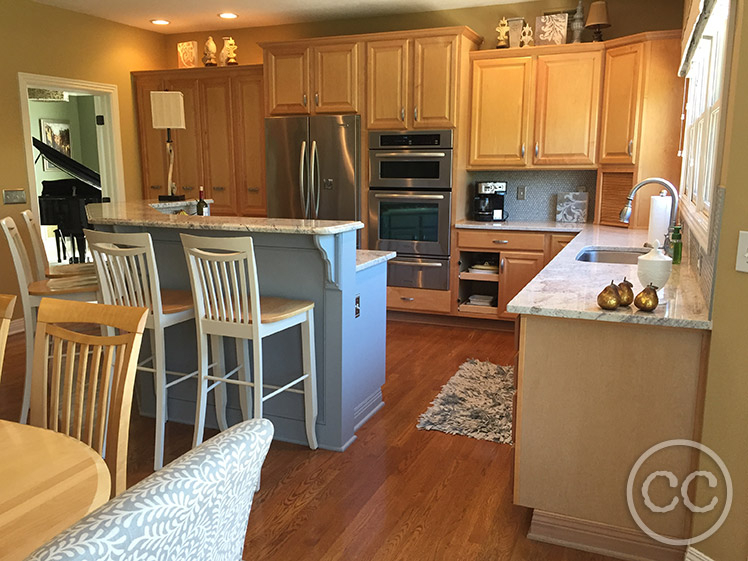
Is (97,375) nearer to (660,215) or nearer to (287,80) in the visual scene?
(660,215)

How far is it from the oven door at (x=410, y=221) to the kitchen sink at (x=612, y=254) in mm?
1580

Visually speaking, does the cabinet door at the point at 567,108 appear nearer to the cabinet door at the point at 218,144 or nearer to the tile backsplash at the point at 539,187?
the tile backsplash at the point at 539,187

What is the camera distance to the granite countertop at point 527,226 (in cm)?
474

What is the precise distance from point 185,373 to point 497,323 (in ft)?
9.03

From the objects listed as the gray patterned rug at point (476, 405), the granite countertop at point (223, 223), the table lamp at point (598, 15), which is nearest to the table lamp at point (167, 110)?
the granite countertop at point (223, 223)

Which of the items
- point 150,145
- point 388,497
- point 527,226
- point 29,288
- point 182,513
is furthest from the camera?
point 150,145

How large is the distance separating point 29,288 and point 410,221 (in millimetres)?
2931

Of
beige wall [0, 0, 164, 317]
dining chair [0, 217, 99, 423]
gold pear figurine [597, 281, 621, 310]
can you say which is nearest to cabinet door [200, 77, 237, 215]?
beige wall [0, 0, 164, 317]

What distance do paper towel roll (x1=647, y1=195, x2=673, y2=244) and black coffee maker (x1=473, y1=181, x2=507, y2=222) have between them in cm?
186

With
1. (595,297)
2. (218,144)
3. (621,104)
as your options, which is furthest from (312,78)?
(595,297)

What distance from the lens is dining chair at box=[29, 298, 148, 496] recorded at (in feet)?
4.80

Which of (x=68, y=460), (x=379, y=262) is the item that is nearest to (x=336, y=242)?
(x=379, y=262)

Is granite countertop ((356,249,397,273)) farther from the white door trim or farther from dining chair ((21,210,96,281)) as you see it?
the white door trim

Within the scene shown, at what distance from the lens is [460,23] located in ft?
17.4
